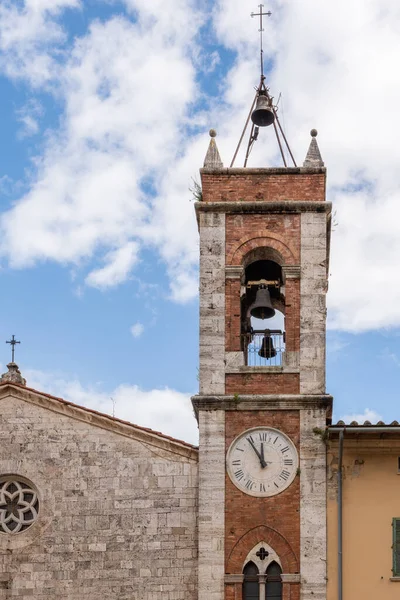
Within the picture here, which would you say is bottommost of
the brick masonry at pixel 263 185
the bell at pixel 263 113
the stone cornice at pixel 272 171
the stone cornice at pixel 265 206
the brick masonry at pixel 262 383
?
the brick masonry at pixel 262 383

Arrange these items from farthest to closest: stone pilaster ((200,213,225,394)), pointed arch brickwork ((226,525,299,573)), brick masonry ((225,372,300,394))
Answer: stone pilaster ((200,213,225,394)) → brick masonry ((225,372,300,394)) → pointed arch brickwork ((226,525,299,573))

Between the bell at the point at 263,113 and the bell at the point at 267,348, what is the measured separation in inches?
186

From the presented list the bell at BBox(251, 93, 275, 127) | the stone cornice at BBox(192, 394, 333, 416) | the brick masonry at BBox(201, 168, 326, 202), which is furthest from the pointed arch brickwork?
the bell at BBox(251, 93, 275, 127)

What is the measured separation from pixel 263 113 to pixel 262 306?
431cm

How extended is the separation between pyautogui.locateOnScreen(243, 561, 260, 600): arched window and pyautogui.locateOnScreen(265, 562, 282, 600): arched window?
17 cm

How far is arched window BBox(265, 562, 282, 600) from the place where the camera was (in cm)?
2205

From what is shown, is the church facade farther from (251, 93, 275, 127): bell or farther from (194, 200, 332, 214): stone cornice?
(251, 93, 275, 127): bell

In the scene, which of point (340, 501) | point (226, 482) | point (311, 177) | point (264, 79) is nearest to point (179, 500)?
point (226, 482)

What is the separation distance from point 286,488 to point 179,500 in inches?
73.7

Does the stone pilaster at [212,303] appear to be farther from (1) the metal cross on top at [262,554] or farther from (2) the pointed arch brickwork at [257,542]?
(1) the metal cross on top at [262,554]

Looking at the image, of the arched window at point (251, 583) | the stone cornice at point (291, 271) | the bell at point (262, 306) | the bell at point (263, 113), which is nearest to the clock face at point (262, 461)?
the arched window at point (251, 583)

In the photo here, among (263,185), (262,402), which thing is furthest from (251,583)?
(263,185)

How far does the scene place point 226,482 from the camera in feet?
74.5

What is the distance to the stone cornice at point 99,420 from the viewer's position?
23.0 m
